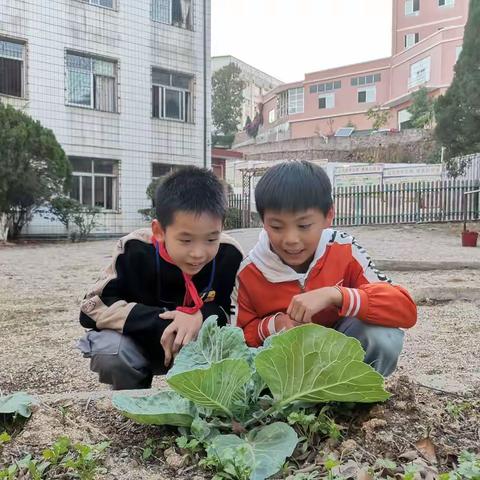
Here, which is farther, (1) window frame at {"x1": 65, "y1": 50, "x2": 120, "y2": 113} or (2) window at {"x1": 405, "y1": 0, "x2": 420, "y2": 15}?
(2) window at {"x1": 405, "y1": 0, "x2": 420, "y2": 15}

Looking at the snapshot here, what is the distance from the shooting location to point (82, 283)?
5.82 m

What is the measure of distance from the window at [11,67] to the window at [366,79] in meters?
29.5

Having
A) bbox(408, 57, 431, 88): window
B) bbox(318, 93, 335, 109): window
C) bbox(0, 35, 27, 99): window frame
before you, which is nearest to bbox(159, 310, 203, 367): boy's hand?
bbox(0, 35, 27, 99): window frame

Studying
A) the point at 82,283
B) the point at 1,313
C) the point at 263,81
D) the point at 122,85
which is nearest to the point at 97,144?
the point at 122,85

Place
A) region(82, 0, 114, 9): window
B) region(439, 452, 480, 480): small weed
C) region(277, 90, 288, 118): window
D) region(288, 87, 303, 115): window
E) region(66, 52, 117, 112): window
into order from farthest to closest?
region(277, 90, 288, 118): window → region(288, 87, 303, 115): window → region(82, 0, 114, 9): window → region(66, 52, 117, 112): window → region(439, 452, 480, 480): small weed

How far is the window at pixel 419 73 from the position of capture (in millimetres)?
32938

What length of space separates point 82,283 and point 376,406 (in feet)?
16.1

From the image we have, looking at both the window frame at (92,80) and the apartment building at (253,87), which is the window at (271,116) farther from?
the window frame at (92,80)

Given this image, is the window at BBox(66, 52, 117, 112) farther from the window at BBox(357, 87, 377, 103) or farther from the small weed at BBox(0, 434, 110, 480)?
the window at BBox(357, 87, 377, 103)

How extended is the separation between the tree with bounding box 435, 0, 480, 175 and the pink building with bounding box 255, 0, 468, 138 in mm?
20209

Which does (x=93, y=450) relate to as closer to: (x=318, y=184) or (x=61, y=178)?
(x=318, y=184)

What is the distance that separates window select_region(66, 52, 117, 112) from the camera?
13.0m

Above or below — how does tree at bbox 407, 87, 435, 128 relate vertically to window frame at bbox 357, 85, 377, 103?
below

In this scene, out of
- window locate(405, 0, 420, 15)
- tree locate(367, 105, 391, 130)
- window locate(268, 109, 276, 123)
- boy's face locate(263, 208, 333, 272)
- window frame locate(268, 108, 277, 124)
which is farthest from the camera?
window locate(268, 109, 276, 123)
